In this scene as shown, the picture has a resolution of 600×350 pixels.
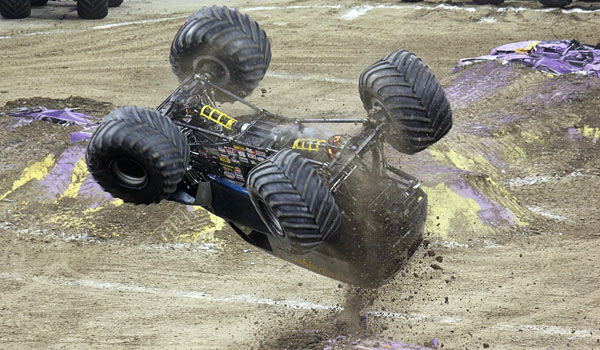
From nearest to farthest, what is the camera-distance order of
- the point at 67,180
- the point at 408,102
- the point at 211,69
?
the point at 408,102, the point at 211,69, the point at 67,180

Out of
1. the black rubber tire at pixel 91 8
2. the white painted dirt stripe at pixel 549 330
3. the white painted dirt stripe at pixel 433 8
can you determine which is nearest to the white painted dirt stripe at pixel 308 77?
the white painted dirt stripe at pixel 433 8

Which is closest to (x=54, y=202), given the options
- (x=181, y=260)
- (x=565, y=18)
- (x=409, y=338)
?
(x=181, y=260)

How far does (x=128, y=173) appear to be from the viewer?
24.2 feet

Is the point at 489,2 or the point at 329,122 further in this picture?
the point at 489,2

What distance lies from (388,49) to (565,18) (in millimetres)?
4670

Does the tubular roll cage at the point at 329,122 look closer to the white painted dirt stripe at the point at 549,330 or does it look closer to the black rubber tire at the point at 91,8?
the white painted dirt stripe at the point at 549,330

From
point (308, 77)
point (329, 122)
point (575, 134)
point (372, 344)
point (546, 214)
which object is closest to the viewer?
point (372, 344)

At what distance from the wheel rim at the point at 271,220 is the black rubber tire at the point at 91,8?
14.0 metres

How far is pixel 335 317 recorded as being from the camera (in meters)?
7.45

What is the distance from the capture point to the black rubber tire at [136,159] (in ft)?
22.7

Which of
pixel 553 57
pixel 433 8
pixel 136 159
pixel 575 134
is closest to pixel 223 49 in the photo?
pixel 136 159

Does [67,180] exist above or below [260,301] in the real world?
above

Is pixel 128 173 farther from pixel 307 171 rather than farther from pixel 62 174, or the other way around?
pixel 62 174

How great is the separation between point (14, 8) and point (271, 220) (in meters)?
14.7
